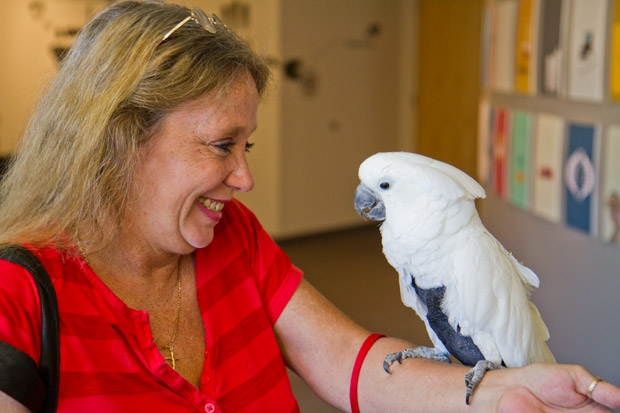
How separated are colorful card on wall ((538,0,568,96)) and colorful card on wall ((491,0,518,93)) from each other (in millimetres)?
303

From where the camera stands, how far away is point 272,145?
500cm

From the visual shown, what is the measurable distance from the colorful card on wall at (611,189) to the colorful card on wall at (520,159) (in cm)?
56

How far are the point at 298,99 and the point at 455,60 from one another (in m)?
1.42

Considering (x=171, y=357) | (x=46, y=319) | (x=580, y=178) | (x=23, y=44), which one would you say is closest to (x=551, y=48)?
(x=580, y=178)

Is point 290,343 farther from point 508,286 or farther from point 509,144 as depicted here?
point 509,144

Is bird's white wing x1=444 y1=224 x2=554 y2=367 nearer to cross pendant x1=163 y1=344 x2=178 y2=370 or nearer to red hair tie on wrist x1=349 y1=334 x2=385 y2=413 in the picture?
red hair tie on wrist x1=349 y1=334 x2=385 y2=413

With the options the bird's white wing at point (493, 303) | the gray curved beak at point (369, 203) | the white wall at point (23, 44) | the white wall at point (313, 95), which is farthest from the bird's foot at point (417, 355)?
the white wall at point (23, 44)

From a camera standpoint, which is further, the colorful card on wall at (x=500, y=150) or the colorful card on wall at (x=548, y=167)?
the colorful card on wall at (x=500, y=150)

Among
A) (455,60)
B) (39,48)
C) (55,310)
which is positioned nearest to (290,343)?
(55,310)

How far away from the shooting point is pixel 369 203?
0.90m

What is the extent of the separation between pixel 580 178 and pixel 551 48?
0.56 metres

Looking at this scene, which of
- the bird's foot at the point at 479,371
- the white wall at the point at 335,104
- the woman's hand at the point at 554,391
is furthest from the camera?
the white wall at the point at 335,104

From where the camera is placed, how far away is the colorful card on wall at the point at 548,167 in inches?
95.2

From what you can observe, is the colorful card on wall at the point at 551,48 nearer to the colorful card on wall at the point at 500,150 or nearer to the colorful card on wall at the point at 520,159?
the colorful card on wall at the point at 520,159
